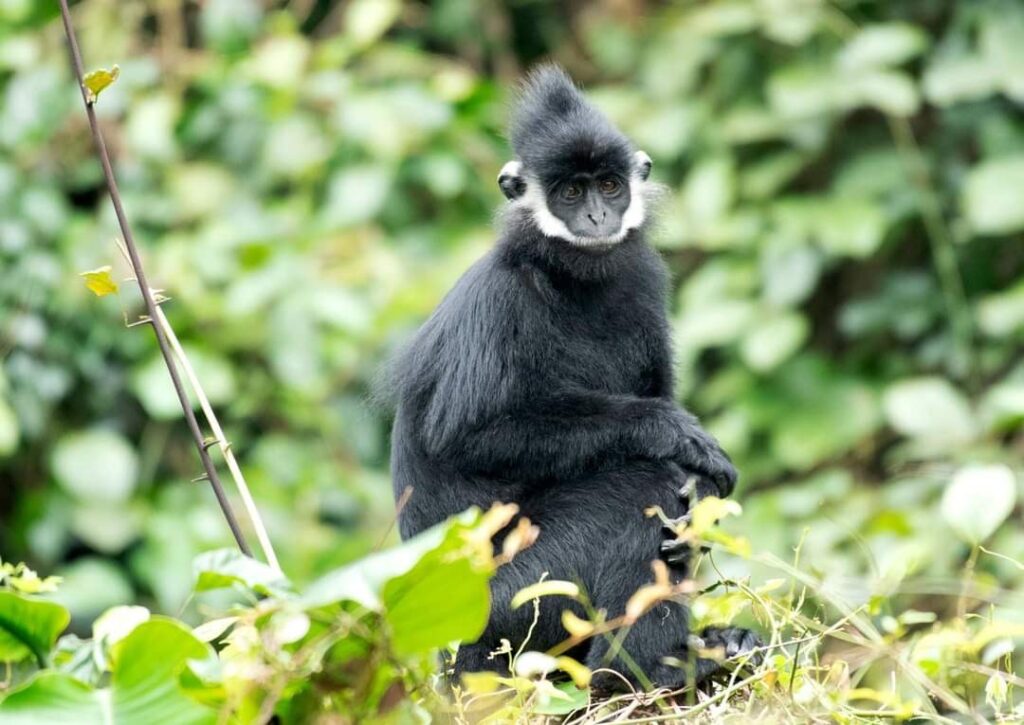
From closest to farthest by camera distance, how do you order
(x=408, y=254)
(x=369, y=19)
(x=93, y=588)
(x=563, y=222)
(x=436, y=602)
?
(x=436, y=602) → (x=563, y=222) → (x=93, y=588) → (x=369, y=19) → (x=408, y=254)

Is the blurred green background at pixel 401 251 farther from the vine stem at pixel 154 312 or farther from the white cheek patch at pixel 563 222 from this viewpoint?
the vine stem at pixel 154 312

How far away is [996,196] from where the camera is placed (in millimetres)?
7391

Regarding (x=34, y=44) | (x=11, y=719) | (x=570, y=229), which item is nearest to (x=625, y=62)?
(x=34, y=44)

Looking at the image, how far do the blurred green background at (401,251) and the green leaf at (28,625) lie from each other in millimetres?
4275

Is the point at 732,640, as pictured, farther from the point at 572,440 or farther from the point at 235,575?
the point at 235,575

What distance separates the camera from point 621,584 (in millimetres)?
3758

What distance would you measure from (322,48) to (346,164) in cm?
77

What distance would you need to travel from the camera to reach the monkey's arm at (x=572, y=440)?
13.2 ft

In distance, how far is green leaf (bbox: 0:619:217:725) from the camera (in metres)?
2.48

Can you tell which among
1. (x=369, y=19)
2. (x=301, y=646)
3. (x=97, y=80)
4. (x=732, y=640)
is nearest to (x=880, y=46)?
(x=369, y=19)

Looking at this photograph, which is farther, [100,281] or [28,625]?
[100,281]

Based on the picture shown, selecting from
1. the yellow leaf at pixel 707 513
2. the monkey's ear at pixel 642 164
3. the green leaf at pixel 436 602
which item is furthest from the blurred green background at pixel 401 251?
the green leaf at pixel 436 602

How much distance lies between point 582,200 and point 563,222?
0.13 meters

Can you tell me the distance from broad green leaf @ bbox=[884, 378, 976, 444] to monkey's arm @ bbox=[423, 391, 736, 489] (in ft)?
10.7
